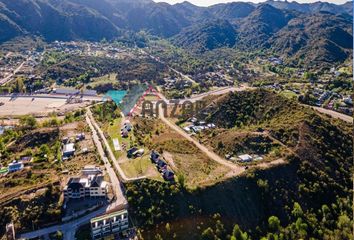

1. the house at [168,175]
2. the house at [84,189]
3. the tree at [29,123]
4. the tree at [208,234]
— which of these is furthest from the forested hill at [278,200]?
the tree at [29,123]

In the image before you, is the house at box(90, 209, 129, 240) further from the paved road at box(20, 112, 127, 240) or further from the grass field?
the grass field

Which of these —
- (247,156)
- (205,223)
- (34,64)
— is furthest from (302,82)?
(34,64)

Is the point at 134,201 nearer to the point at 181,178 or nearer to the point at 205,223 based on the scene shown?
the point at 181,178

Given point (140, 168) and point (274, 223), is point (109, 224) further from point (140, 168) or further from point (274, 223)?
point (274, 223)

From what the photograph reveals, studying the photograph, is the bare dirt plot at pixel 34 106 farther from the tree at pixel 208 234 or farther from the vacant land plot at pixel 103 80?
the tree at pixel 208 234

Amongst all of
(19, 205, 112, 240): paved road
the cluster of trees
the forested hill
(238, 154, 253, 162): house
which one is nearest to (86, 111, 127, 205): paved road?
the forested hill

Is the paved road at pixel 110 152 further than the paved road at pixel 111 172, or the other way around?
the paved road at pixel 110 152
